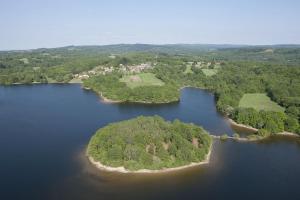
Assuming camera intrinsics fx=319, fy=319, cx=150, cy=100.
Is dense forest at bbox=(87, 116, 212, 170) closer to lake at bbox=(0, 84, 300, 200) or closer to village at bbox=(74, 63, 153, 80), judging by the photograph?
lake at bbox=(0, 84, 300, 200)

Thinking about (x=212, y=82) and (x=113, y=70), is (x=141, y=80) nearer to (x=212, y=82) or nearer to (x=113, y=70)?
(x=212, y=82)

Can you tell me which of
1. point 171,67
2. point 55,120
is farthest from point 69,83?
point 55,120

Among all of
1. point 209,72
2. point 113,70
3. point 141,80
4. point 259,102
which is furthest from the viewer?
point 113,70

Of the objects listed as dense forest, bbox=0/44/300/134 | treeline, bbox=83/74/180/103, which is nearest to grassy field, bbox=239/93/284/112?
dense forest, bbox=0/44/300/134

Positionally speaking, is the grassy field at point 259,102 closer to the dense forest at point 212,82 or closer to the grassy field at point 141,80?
the dense forest at point 212,82

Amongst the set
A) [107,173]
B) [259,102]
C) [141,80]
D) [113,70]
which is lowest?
[107,173]

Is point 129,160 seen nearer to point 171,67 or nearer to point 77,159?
point 77,159

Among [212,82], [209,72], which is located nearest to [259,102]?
[212,82]
